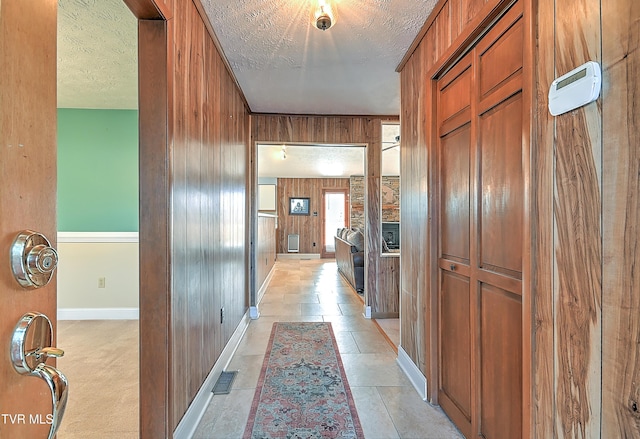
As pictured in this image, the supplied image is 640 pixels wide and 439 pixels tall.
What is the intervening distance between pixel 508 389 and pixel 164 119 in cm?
192

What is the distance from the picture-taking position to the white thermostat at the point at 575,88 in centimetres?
77

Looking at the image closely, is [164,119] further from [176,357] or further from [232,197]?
[232,197]

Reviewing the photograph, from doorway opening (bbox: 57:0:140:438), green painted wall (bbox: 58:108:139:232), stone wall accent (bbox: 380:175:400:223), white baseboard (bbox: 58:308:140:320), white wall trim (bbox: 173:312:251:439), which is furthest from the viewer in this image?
stone wall accent (bbox: 380:175:400:223)

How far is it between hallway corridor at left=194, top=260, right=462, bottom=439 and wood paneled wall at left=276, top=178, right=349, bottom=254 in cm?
483

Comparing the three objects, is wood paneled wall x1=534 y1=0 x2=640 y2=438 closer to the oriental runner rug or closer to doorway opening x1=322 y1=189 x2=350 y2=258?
the oriental runner rug

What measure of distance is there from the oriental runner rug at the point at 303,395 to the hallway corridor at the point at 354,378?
65mm

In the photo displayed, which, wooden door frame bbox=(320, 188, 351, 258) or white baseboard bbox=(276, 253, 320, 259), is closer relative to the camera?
white baseboard bbox=(276, 253, 320, 259)

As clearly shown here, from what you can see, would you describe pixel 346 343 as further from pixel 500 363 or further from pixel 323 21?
pixel 323 21

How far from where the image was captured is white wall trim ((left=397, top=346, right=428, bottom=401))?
196 cm

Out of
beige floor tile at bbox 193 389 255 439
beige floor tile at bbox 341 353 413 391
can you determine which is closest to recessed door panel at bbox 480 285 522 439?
beige floor tile at bbox 341 353 413 391

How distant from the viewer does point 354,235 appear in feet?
17.0

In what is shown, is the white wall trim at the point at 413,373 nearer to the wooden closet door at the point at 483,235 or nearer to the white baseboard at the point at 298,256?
the wooden closet door at the point at 483,235

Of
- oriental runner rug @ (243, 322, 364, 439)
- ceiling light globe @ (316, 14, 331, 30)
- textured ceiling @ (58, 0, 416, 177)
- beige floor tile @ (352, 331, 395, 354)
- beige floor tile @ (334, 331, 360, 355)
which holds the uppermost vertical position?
textured ceiling @ (58, 0, 416, 177)

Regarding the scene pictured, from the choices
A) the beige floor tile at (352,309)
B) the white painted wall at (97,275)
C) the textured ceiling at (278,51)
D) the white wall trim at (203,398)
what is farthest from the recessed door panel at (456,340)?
the white painted wall at (97,275)
